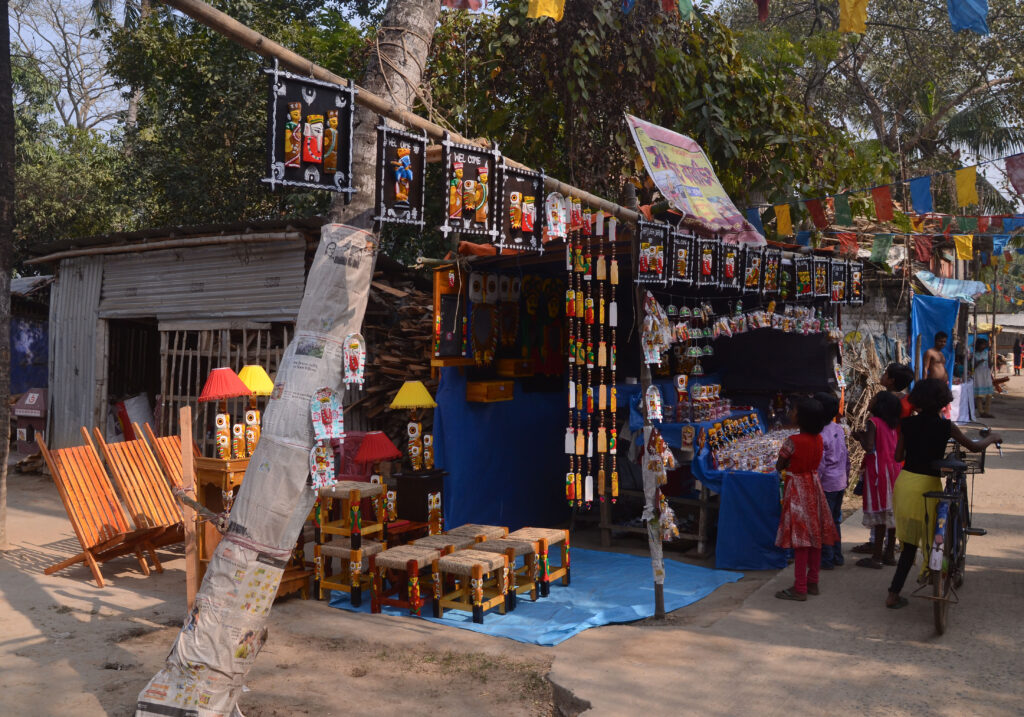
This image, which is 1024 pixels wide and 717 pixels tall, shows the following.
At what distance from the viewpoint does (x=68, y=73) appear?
28.0m

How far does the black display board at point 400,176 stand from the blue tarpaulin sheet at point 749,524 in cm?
427

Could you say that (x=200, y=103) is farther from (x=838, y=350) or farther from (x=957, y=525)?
(x=957, y=525)

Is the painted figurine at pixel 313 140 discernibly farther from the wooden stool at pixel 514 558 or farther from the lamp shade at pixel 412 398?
the lamp shade at pixel 412 398

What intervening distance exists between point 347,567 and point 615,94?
764 centimetres

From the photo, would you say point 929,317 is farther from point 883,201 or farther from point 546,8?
point 546,8

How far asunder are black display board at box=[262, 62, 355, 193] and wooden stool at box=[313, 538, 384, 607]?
10.8 ft

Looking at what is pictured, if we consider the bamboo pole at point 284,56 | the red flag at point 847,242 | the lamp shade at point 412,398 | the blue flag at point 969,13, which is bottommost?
the lamp shade at point 412,398

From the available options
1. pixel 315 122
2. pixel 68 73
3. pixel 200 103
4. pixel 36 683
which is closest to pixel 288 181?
pixel 315 122

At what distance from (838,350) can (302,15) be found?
453 inches

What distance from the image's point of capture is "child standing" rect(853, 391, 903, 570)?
682 centimetres

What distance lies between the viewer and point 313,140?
12.5 feet

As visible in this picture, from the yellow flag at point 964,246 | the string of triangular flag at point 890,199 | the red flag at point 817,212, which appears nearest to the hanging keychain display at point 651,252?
the string of triangular flag at point 890,199

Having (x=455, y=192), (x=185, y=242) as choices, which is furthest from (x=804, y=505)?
(x=185, y=242)

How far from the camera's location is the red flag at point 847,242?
1181 cm
